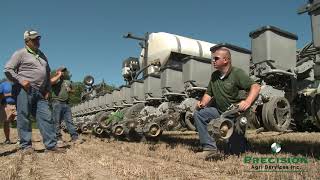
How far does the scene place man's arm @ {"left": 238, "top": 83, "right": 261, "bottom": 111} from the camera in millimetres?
4559

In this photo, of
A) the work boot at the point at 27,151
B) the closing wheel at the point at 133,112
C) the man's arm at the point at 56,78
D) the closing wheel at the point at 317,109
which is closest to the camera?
the closing wheel at the point at 317,109

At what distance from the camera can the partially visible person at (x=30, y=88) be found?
5.77m

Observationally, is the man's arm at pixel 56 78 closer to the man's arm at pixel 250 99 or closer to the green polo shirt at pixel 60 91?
the green polo shirt at pixel 60 91

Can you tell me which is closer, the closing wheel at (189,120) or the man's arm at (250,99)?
the man's arm at (250,99)

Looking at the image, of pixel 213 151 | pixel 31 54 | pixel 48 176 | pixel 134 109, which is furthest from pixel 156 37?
Answer: pixel 48 176

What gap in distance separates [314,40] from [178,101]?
15.3ft

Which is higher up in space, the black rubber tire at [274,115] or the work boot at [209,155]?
the black rubber tire at [274,115]

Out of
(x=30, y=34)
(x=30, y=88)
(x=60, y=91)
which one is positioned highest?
(x=30, y=34)

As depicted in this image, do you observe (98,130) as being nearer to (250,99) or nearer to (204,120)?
(204,120)

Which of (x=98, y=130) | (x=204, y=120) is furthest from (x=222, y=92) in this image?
(x=98, y=130)

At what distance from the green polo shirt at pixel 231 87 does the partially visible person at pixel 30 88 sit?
2407 millimetres

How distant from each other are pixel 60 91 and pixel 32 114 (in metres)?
2.33

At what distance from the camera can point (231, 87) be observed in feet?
16.1

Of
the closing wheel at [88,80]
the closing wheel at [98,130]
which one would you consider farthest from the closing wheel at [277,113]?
the closing wheel at [88,80]
